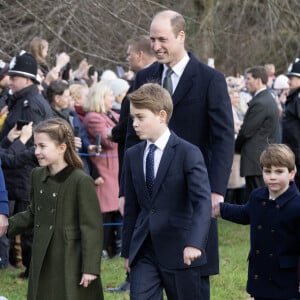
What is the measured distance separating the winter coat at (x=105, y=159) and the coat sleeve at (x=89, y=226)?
15.9 ft

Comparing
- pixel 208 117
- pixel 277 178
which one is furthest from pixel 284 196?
pixel 208 117

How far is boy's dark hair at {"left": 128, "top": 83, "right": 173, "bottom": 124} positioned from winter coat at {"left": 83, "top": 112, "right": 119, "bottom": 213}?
17.3 ft

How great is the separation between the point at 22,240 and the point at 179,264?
397 centimetres

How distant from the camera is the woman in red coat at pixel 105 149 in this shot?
11.6 metres

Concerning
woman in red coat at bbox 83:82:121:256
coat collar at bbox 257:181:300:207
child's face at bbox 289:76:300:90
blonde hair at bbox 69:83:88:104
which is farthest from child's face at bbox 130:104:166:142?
child's face at bbox 289:76:300:90

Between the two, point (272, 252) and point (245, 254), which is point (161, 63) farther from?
point (245, 254)

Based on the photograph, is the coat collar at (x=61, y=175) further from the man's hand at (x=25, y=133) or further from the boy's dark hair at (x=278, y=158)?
the man's hand at (x=25, y=133)

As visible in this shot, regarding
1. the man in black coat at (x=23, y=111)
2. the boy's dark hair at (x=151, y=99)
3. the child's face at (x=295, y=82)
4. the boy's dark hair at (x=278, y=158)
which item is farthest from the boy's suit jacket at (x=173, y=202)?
the child's face at (x=295, y=82)

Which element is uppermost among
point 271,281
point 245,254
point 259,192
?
point 259,192

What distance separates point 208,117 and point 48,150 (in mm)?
1152

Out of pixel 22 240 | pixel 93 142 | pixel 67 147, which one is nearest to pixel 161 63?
pixel 67 147

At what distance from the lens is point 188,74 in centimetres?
700

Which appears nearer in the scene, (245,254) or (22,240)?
(22,240)

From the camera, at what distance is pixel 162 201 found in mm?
6254
